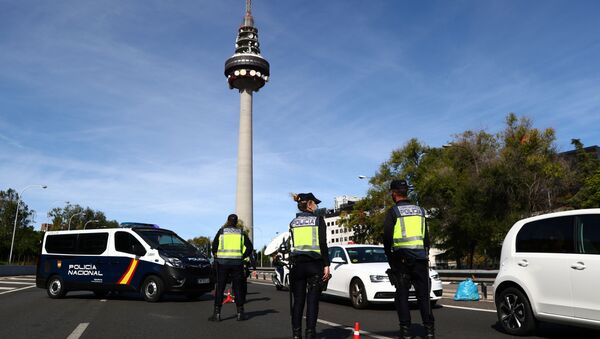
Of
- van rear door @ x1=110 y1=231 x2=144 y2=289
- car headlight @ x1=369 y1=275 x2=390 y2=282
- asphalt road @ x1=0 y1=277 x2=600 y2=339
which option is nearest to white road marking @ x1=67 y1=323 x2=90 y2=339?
asphalt road @ x1=0 y1=277 x2=600 y2=339

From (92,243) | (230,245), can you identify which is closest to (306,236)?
(230,245)

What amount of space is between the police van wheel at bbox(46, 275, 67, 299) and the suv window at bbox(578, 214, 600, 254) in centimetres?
1305

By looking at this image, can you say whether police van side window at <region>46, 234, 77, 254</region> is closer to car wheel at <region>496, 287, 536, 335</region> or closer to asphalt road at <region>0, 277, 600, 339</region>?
asphalt road at <region>0, 277, 600, 339</region>

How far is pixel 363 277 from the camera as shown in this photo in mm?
10836

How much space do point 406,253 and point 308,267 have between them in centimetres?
125

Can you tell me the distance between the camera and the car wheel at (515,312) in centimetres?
681

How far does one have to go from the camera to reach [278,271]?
18.0 meters

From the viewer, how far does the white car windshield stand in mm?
11922

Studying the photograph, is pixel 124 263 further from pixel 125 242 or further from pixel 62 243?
pixel 62 243

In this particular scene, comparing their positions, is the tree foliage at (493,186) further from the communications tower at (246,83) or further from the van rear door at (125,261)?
the communications tower at (246,83)

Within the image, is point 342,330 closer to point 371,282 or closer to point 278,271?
point 371,282

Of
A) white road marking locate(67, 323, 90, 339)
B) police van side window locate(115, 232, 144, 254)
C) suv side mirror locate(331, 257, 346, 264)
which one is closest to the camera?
white road marking locate(67, 323, 90, 339)

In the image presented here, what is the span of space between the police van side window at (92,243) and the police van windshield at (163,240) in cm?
118

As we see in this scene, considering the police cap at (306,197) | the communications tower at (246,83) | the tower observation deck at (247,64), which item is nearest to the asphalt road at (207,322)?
the police cap at (306,197)
